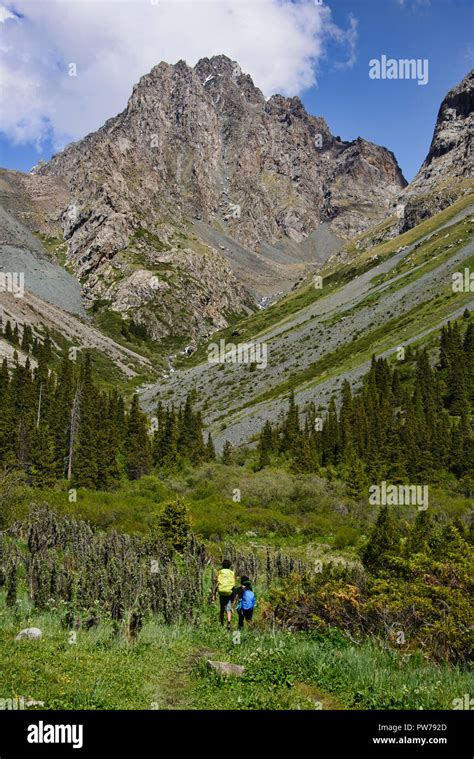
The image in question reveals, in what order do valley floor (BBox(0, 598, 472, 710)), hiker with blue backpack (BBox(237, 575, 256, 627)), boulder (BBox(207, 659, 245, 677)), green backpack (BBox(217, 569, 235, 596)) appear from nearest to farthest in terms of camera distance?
valley floor (BBox(0, 598, 472, 710))
boulder (BBox(207, 659, 245, 677))
hiker with blue backpack (BBox(237, 575, 256, 627))
green backpack (BBox(217, 569, 235, 596))

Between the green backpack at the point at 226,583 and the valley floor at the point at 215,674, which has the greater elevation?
the green backpack at the point at 226,583

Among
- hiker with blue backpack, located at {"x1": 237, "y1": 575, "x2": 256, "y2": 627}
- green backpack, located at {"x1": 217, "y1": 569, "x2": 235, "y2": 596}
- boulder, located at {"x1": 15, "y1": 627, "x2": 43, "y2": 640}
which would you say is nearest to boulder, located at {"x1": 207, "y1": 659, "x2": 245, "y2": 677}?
boulder, located at {"x1": 15, "y1": 627, "x2": 43, "y2": 640}

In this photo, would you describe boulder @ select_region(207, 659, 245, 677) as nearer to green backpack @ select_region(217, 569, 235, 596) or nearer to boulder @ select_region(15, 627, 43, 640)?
boulder @ select_region(15, 627, 43, 640)

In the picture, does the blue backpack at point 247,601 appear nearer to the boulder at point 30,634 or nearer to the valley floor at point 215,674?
the valley floor at point 215,674

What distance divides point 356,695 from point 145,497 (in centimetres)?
3574

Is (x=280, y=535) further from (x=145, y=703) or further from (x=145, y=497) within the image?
(x=145, y=703)

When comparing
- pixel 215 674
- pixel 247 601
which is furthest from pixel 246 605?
pixel 215 674

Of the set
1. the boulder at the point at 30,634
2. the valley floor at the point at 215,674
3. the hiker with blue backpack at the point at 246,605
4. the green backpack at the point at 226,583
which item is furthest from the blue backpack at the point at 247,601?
the boulder at the point at 30,634

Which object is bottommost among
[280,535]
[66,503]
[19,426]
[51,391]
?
[280,535]

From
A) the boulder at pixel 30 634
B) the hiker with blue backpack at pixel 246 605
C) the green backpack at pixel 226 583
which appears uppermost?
the green backpack at pixel 226 583

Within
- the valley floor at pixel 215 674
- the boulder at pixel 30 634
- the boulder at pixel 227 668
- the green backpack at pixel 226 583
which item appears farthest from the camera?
the green backpack at pixel 226 583

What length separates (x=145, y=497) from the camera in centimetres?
4341

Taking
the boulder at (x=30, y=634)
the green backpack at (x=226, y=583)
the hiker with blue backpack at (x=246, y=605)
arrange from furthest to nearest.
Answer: the green backpack at (x=226, y=583)
the hiker with blue backpack at (x=246, y=605)
the boulder at (x=30, y=634)
